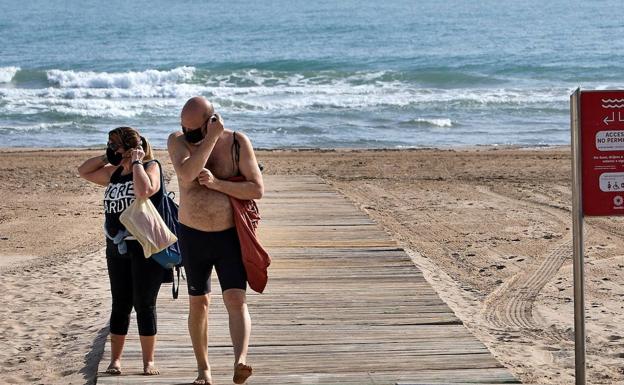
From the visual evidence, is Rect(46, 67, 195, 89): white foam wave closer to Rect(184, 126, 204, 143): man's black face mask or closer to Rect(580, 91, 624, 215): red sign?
Rect(184, 126, 204, 143): man's black face mask

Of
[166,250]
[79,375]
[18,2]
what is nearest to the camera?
[166,250]

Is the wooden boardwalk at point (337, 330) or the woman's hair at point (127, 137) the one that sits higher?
the woman's hair at point (127, 137)

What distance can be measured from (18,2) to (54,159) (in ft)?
198

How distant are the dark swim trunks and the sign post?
1751 mm

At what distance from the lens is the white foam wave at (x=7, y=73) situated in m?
→ 37.8

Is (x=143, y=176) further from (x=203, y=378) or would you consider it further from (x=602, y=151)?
(x=602, y=151)

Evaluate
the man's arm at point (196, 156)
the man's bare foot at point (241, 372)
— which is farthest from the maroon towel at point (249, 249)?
the man's bare foot at point (241, 372)

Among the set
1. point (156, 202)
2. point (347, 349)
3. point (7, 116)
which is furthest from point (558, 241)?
point (7, 116)

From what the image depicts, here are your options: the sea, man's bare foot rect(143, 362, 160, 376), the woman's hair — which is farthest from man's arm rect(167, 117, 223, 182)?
the sea

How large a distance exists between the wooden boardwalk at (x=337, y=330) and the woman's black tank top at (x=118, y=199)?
0.83 meters

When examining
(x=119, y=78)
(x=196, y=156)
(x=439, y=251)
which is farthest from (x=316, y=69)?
(x=196, y=156)

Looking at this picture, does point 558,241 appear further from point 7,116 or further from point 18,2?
point 18,2

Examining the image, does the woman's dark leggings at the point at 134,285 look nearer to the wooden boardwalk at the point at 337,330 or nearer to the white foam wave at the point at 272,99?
the wooden boardwalk at the point at 337,330

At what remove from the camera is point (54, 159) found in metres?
19.9
